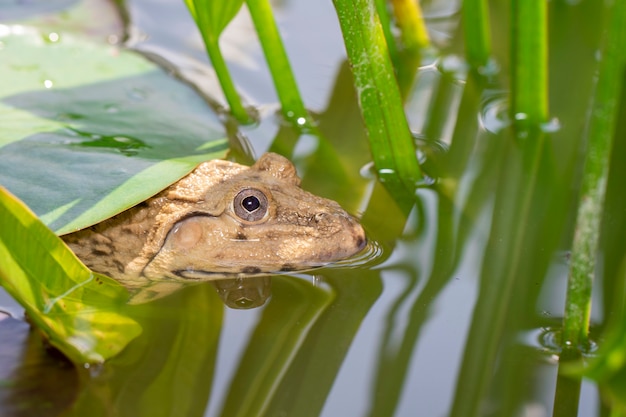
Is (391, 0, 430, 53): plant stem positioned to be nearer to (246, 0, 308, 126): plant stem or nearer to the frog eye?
(246, 0, 308, 126): plant stem

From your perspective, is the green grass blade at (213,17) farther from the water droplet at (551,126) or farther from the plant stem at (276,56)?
the water droplet at (551,126)

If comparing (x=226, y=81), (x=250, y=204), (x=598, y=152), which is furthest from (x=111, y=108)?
(x=598, y=152)

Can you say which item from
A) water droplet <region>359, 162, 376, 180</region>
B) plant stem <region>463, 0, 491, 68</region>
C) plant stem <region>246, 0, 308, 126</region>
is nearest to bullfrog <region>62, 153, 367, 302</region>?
water droplet <region>359, 162, 376, 180</region>

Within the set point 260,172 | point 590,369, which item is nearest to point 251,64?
point 260,172

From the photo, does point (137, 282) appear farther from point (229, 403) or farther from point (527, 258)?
point (527, 258)

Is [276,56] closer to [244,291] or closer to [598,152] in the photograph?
[244,291]
